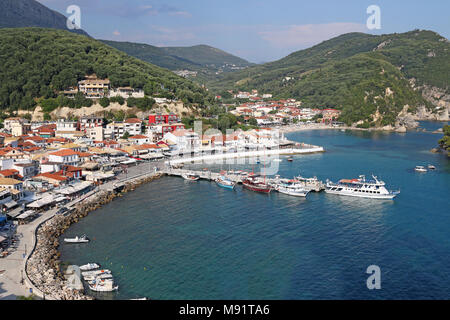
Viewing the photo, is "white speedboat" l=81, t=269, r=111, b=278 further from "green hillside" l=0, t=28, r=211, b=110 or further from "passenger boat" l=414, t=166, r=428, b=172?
"green hillside" l=0, t=28, r=211, b=110

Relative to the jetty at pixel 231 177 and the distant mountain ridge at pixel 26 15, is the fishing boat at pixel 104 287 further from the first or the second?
the distant mountain ridge at pixel 26 15

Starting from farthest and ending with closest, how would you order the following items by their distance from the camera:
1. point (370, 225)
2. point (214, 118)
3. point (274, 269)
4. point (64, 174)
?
1. point (214, 118)
2. point (64, 174)
3. point (370, 225)
4. point (274, 269)

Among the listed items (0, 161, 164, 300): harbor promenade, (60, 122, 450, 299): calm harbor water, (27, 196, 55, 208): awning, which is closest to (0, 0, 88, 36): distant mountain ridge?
(27, 196, 55, 208): awning

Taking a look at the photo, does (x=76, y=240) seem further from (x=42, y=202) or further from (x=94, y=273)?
(x=42, y=202)

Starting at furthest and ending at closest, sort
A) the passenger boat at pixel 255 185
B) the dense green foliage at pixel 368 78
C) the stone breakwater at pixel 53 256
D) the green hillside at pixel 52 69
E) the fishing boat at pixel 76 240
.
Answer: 1. the dense green foliage at pixel 368 78
2. the green hillside at pixel 52 69
3. the passenger boat at pixel 255 185
4. the fishing boat at pixel 76 240
5. the stone breakwater at pixel 53 256

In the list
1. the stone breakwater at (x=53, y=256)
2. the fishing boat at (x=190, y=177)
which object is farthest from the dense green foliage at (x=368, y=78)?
the stone breakwater at (x=53, y=256)
